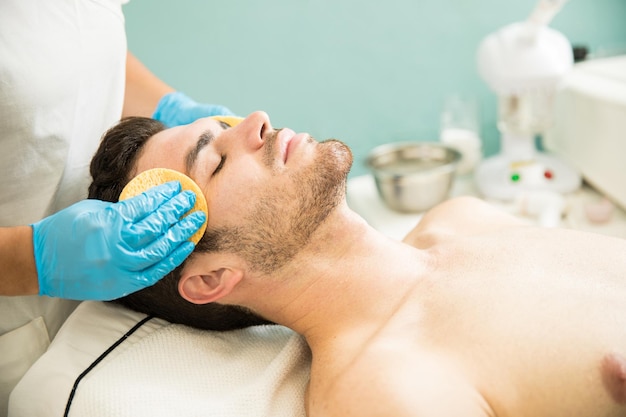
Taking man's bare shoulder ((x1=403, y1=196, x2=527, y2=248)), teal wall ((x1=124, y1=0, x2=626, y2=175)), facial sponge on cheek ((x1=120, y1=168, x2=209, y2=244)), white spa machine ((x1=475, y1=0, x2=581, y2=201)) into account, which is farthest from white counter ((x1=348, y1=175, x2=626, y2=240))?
facial sponge on cheek ((x1=120, y1=168, x2=209, y2=244))

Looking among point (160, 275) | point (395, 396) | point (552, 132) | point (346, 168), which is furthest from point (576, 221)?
point (160, 275)

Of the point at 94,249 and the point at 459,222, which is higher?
the point at 94,249

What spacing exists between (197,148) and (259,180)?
159 millimetres

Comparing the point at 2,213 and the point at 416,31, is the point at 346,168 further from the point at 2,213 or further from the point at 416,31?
the point at 416,31

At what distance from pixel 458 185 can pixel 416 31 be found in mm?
677

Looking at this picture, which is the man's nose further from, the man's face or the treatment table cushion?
the treatment table cushion

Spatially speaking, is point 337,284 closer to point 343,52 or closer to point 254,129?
point 254,129

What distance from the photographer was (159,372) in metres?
1.13

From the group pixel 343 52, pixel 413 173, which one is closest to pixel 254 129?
pixel 413 173

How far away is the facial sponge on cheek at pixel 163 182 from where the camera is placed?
1.13 metres

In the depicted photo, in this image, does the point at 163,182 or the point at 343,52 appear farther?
the point at 343,52

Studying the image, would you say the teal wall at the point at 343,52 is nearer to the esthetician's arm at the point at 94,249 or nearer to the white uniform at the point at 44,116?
the white uniform at the point at 44,116

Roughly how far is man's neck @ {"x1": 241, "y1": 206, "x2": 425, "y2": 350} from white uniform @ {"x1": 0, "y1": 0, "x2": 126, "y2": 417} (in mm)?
502

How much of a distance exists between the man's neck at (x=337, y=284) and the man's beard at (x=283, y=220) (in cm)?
3
